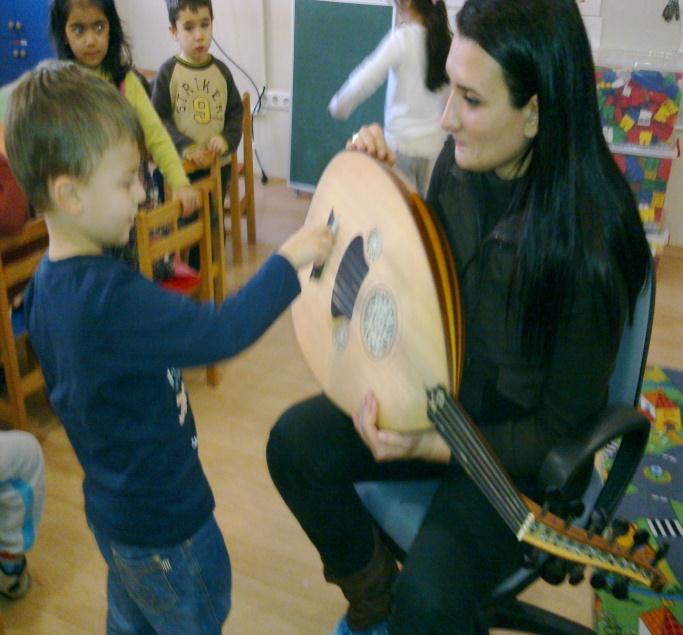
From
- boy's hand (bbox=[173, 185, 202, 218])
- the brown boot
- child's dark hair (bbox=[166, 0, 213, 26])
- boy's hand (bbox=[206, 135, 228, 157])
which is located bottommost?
the brown boot

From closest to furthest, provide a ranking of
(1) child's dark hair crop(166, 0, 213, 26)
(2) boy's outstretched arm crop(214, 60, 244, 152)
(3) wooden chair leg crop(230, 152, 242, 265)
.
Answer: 1. (1) child's dark hair crop(166, 0, 213, 26)
2. (2) boy's outstretched arm crop(214, 60, 244, 152)
3. (3) wooden chair leg crop(230, 152, 242, 265)

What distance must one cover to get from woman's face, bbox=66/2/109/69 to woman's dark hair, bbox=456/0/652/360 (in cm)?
142

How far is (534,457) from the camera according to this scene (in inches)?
42.0

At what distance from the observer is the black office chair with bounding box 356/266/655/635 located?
968mm

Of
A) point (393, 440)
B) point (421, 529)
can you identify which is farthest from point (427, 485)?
point (393, 440)

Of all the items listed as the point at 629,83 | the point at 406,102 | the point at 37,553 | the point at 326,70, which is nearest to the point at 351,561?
the point at 37,553

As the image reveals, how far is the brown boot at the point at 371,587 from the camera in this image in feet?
4.11

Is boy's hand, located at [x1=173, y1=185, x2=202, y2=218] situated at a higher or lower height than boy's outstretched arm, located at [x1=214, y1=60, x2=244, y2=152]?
lower

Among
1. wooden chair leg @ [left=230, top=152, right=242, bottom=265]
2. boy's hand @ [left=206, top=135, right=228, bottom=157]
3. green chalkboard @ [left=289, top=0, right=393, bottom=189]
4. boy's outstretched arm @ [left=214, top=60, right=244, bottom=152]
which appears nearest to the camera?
boy's hand @ [left=206, top=135, right=228, bottom=157]

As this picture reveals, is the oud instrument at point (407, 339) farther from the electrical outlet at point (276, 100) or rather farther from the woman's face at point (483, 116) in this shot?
the electrical outlet at point (276, 100)

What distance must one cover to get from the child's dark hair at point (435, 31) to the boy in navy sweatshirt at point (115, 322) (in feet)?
5.44

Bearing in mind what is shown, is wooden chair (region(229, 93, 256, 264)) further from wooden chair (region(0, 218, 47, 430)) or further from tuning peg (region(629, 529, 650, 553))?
tuning peg (region(629, 529, 650, 553))

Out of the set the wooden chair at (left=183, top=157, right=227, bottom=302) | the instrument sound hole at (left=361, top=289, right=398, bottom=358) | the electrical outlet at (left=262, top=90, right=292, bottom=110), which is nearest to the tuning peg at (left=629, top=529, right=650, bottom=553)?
the instrument sound hole at (left=361, top=289, right=398, bottom=358)

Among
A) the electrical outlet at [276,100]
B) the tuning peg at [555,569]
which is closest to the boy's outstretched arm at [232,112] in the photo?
the electrical outlet at [276,100]
